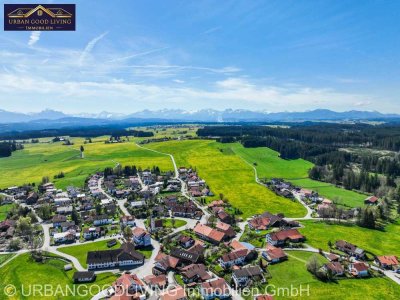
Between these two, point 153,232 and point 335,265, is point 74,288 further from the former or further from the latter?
point 335,265

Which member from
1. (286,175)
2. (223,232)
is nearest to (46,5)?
(223,232)

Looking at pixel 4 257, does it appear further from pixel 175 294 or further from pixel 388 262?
pixel 388 262


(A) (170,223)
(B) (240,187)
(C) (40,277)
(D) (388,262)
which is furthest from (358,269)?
(B) (240,187)

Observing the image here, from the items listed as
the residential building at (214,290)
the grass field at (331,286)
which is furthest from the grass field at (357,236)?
the residential building at (214,290)

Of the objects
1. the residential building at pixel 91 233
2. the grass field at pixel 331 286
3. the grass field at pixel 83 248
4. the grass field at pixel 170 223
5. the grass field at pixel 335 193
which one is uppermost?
the grass field at pixel 335 193

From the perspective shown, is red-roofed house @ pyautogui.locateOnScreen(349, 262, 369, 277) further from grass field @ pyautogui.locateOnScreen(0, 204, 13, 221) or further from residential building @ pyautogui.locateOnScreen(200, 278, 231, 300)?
grass field @ pyautogui.locateOnScreen(0, 204, 13, 221)

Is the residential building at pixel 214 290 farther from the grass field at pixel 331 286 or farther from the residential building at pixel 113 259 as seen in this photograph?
the residential building at pixel 113 259
